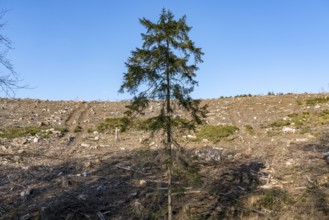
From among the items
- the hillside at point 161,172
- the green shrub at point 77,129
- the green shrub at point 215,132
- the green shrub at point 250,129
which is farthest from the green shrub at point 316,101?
the green shrub at point 77,129

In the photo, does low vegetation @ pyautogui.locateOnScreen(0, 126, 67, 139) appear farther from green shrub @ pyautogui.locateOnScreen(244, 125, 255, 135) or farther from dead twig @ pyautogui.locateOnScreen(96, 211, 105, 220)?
green shrub @ pyautogui.locateOnScreen(244, 125, 255, 135)

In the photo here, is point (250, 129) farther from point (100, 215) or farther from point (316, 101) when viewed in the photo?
point (100, 215)

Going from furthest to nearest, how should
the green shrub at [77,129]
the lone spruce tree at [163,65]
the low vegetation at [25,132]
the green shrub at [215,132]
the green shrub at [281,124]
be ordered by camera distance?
1. the green shrub at [77,129]
2. the green shrub at [281,124]
3. the low vegetation at [25,132]
4. the green shrub at [215,132]
5. the lone spruce tree at [163,65]

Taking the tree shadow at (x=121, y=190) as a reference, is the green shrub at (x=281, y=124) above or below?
above

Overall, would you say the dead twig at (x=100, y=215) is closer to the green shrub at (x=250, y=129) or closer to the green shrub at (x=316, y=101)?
the green shrub at (x=250, y=129)

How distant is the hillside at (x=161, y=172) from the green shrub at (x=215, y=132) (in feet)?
0.58

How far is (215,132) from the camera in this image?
763 inches

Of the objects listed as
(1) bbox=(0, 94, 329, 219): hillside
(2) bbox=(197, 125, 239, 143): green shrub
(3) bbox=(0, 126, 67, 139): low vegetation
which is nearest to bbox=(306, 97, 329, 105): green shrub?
(1) bbox=(0, 94, 329, 219): hillside

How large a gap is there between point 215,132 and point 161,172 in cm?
578

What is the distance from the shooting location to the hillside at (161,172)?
38.9 feet

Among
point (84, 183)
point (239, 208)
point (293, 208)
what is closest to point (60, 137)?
point (84, 183)

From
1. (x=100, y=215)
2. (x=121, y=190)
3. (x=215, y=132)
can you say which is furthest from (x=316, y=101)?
(x=100, y=215)

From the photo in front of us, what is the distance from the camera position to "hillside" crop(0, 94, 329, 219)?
11.8 meters

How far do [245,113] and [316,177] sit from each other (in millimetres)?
11438
